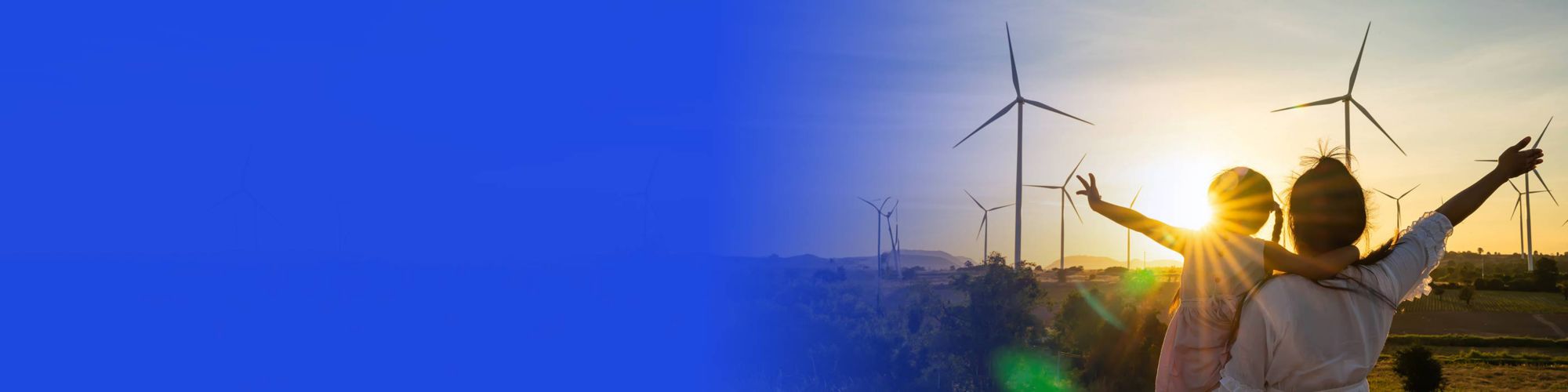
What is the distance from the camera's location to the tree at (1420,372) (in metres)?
61.2

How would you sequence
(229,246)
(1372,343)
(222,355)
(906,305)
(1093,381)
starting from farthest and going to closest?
1. (229,246)
2. (222,355)
3. (906,305)
4. (1093,381)
5. (1372,343)

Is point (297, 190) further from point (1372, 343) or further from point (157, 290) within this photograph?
point (1372, 343)

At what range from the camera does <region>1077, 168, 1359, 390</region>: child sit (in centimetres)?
481

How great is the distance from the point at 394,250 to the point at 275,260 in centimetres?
1367

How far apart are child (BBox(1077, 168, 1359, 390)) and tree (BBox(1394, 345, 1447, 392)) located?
6477 cm

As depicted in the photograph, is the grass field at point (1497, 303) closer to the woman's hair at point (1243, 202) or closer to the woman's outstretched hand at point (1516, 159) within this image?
the woman's outstretched hand at point (1516, 159)

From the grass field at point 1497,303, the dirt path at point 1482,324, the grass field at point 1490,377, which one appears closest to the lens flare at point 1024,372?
the grass field at point 1490,377

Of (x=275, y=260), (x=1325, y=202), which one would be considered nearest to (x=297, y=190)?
(x=275, y=260)

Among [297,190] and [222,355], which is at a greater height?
[297,190]

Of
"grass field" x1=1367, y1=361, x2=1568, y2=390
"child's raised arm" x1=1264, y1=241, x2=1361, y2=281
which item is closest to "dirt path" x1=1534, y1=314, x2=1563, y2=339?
"grass field" x1=1367, y1=361, x2=1568, y2=390

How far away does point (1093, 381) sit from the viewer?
48500mm

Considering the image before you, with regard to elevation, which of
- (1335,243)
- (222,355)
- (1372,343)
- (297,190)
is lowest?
(222,355)

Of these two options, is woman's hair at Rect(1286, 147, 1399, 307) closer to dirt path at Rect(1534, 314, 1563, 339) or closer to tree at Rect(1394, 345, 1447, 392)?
tree at Rect(1394, 345, 1447, 392)

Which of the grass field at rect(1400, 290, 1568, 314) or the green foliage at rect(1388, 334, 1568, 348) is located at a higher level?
the grass field at rect(1400, 290, 1568, 314)
